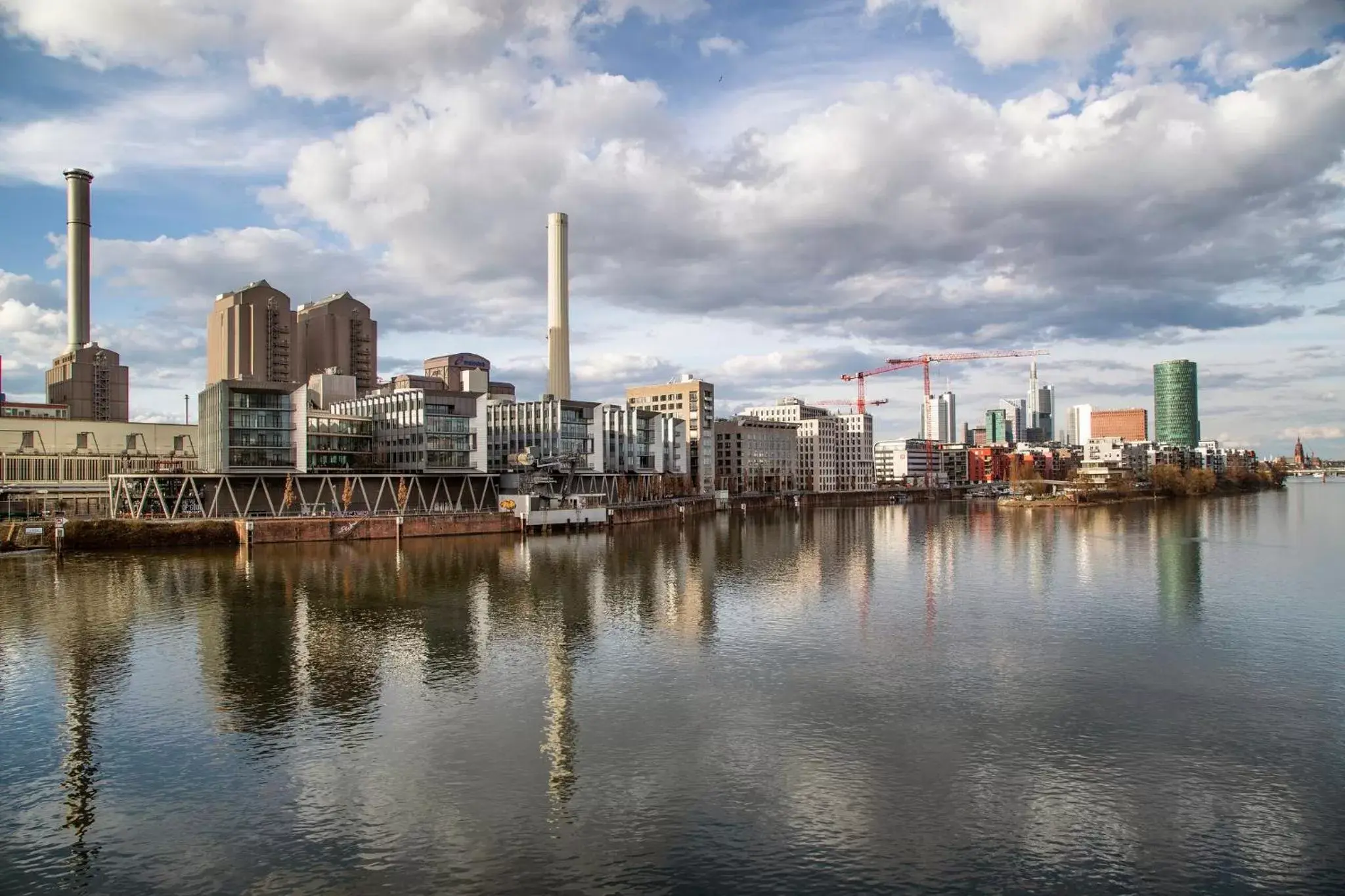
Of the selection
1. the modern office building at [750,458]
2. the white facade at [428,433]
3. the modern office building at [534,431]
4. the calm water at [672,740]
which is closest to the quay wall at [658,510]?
the modern office building at [534,431]

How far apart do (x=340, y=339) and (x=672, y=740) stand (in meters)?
150

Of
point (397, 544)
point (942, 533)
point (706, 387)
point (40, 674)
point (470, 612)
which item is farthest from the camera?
point (706, 387)

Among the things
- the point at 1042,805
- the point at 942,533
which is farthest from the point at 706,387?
the point at 1042,805

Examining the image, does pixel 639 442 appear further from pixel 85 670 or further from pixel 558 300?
pixel 85 670

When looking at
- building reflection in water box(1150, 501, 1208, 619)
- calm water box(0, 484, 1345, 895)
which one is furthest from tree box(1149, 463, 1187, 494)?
calm water box(0, 484, 1345, 895)

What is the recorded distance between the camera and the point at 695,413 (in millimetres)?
150500

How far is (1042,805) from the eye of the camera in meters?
17.9

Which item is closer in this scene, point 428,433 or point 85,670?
point 85,670

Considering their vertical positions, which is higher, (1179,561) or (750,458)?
(750,458)

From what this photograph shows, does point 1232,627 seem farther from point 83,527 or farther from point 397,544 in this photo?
point 83,527

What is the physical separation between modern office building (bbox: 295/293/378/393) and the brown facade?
112 ft

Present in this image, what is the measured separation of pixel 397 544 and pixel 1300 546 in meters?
74.2

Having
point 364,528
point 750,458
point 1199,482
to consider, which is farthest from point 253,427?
point 1199,482

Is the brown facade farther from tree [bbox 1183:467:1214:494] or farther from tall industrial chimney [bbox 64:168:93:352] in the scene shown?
tree [bbox 1183:467:1214:494]
